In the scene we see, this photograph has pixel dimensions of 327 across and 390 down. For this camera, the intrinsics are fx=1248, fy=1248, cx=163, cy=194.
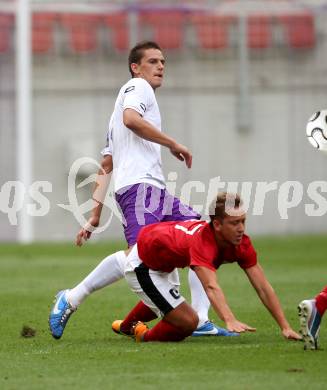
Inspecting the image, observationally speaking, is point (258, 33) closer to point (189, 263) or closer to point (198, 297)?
point (198, 297)

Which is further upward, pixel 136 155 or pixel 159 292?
pixel 136 155

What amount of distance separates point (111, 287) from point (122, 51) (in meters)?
11.6

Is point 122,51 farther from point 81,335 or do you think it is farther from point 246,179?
point 81,335

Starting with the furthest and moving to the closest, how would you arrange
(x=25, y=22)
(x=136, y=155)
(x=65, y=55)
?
(x=65, y=55), (x=25, y=22), (x=136, y=155)

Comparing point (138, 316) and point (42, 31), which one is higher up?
point (42, 31)

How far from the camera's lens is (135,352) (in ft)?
25.9

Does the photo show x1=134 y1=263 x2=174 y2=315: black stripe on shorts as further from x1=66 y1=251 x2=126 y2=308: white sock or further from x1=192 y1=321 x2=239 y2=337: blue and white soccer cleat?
x1=192 y1=321 x2=239 y2=337: blue and white soccer cleat

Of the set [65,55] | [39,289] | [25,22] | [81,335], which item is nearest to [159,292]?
[81,335]

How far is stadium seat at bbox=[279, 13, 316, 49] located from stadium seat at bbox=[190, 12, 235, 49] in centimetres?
123

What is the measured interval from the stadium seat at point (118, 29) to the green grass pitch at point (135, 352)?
11374 millimetres

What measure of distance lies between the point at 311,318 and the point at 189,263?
3.02ft

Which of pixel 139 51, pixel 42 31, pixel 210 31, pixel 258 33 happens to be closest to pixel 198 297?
pixel 139 51

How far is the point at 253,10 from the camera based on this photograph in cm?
2500

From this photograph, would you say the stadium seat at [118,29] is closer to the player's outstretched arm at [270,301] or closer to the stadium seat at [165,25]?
the stadium seat at [165,25]
